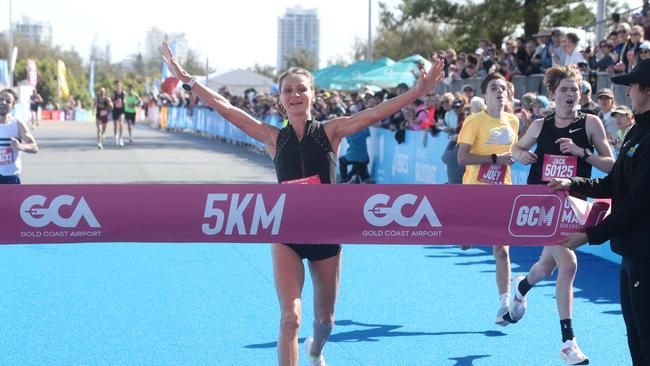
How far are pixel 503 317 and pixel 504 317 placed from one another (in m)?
0.01

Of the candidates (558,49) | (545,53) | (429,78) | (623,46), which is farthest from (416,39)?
(429,78)

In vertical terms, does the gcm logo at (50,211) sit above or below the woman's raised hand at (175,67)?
below

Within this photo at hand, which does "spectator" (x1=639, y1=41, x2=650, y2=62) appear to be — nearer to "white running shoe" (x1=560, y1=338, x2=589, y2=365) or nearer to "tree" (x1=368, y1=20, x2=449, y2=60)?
"white running shoe" (x1=560, y1=338, x2=589, y2=365)

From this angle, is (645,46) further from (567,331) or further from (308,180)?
(308,180)

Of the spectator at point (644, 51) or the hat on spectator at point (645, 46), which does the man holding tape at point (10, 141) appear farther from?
the hat on spectator at point (645, 46)

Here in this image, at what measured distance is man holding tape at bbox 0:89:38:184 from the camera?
33.4ft

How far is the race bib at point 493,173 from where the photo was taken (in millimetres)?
7402

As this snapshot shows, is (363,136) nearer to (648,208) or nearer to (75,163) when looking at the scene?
(75,163)

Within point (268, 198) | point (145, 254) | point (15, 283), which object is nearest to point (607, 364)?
point (268, 198)

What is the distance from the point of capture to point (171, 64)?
5.50 meters

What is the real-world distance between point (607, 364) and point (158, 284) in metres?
4.50

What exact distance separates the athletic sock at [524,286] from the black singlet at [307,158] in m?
2.25

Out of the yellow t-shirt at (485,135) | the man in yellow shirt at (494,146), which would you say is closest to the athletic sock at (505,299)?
the man in yellow shirt at (494,146)

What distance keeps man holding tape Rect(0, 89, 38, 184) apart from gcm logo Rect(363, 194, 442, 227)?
6127 millimetres
